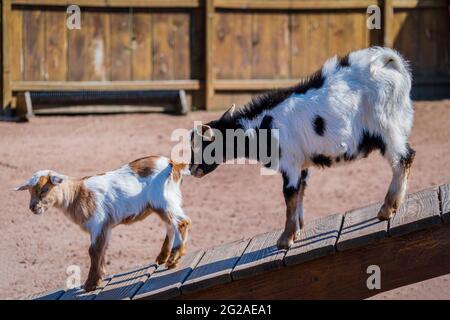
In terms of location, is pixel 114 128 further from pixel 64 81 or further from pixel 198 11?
pixel 198 11

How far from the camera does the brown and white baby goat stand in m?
6.48

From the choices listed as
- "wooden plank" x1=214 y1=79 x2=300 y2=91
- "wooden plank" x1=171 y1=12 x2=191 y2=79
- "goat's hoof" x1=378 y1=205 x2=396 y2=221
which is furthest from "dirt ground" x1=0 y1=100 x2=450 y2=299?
"goat's hoof" x1=378 y1=205 x2=396 y2=221

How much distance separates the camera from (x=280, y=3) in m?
14.4

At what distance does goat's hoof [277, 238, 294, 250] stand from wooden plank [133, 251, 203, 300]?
58cm

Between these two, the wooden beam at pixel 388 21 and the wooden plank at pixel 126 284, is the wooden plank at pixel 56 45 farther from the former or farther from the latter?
the wooden plank at pixel 126 284

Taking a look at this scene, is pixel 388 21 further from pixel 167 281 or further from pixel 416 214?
pixel 167 281

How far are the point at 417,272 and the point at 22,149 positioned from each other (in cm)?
687

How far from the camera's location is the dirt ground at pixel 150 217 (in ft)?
32.8

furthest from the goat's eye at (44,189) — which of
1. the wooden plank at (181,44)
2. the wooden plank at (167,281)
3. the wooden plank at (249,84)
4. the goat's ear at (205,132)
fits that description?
the wooden plank at (249,84)

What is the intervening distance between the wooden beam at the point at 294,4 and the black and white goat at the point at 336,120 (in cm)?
764
